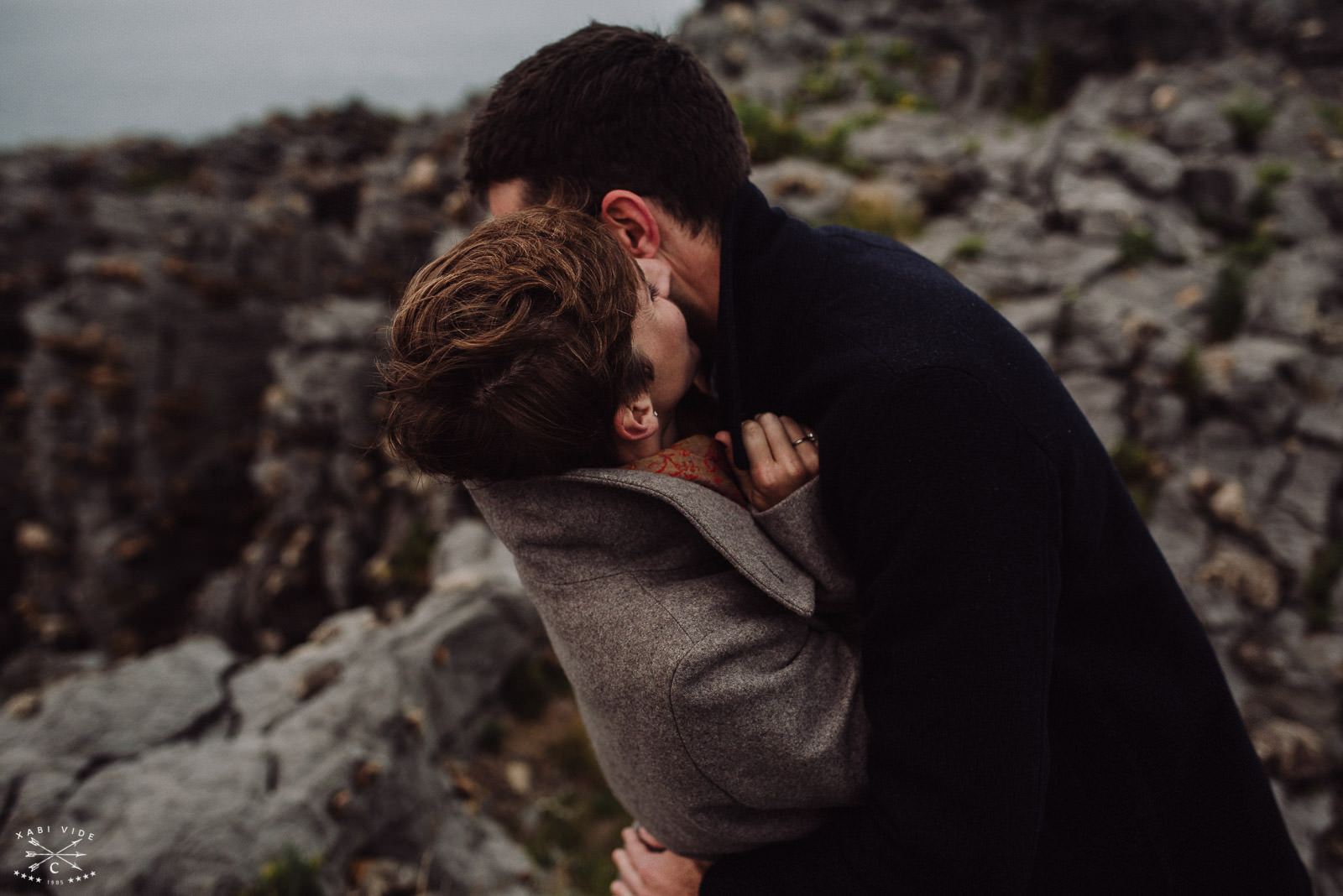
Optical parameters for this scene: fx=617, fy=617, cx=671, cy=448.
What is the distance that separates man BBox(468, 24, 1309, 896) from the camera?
1240mm

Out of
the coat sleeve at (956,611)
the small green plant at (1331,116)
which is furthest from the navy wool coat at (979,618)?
the small green plant at (1331,116)

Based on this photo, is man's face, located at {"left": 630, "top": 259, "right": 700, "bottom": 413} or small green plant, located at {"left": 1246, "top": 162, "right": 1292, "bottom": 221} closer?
man's face, located at {"left": 630, "top": 259, "right": 700, "bottom": 413}

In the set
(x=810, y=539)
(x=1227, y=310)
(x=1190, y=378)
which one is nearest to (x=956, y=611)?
(x=810, y=539)

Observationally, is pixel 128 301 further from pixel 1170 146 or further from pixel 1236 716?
pixel 1170 146

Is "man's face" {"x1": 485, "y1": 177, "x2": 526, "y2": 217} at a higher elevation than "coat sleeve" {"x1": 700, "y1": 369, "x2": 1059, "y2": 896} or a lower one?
higher

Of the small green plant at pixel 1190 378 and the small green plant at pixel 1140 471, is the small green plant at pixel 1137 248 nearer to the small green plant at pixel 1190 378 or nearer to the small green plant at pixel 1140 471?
the small green plant at pixel 1190 378

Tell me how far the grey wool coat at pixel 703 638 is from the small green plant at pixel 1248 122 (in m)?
13.4

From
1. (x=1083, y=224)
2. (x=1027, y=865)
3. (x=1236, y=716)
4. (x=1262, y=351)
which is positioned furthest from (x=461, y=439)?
(x=1083, y=224)

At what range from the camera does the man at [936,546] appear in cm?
124

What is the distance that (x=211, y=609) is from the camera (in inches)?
440

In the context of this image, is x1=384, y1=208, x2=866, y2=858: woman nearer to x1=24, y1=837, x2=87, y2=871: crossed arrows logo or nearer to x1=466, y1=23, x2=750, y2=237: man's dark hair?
x1=466, y1=23, x2=750, y2=237: man's dark hair

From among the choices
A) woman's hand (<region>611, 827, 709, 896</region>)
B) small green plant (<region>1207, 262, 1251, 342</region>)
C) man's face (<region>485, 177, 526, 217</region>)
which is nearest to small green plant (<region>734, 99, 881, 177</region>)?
small green plant (<region>1207, 262, 1251, 342</region>)

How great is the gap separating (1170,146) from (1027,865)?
1322cm

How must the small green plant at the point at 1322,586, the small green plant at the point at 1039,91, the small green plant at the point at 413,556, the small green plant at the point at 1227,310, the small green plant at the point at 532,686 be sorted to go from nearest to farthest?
the small green plant at the point at 532,686 < the small green plant at the point at 1322,586 < the small green plant at the point at 1227,310 < the small green plant at the point at 413,556 < the small green plant at the point at 1039,91
